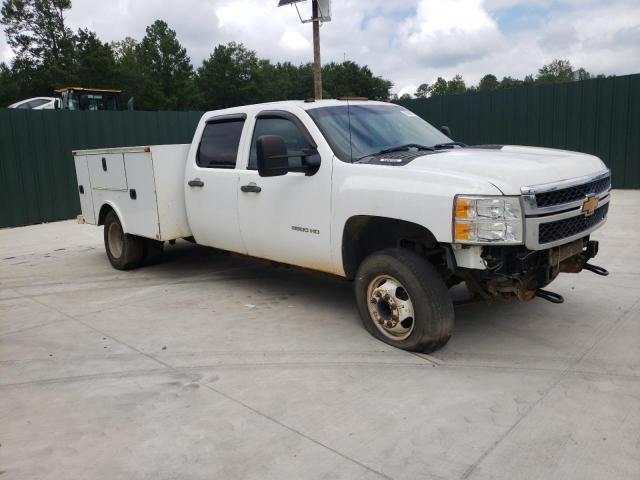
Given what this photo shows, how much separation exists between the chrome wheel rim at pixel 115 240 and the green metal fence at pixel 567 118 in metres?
10.5

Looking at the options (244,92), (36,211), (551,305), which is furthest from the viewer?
(244,92)

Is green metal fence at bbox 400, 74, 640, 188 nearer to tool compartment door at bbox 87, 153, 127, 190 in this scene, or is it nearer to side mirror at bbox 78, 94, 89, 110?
tool compartment door at bbox 87, 153, 127, 190

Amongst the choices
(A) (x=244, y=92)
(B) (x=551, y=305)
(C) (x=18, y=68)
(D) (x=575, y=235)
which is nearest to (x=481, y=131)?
(B) (x=551, y=305)

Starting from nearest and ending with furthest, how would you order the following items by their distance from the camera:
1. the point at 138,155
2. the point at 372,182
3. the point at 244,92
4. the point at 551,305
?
the point at 372,182
the point at 551,305
the point at 138,155
the point at 244,92

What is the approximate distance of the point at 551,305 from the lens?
211 inches

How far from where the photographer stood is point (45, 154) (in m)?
12.4

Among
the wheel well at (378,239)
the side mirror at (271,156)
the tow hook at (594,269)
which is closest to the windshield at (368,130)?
the side mirror at (271,156)

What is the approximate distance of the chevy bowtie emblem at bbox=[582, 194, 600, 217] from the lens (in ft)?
13.8

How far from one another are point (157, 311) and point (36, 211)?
814 cm

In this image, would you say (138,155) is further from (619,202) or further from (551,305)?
(619,202)

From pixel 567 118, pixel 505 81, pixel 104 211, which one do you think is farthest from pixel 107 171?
pixel 505 81

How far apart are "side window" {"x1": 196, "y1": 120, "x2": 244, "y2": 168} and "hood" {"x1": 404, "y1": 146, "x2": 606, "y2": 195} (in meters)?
2.23

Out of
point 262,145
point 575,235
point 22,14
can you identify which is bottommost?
point 575,235

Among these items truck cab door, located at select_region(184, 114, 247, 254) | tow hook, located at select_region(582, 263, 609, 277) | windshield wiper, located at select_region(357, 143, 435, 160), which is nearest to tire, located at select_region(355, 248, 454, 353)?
windshield wiper, located at select_region(357, 143, 435, 160)
